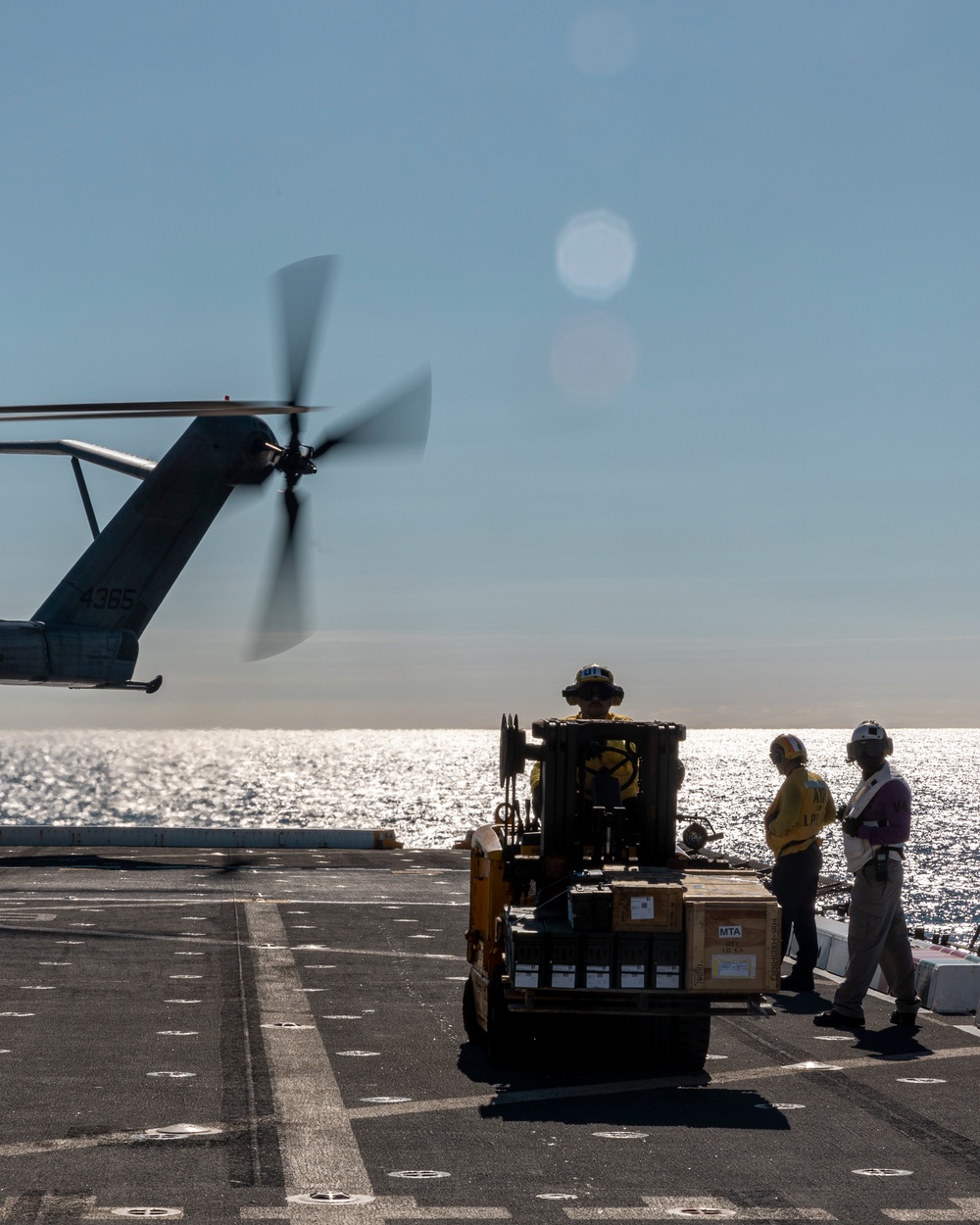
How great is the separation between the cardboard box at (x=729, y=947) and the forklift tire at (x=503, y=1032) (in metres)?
1.27

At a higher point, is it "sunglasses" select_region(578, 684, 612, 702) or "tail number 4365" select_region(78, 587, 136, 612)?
"tail number 4365" select_region(78, 587, 136, 612)

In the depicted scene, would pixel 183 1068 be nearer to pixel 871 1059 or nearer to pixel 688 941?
pixel 688 941

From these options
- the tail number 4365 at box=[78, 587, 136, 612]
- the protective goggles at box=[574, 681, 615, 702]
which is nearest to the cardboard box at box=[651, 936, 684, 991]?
the protective goggles at box=[574, 681, 615, 702]

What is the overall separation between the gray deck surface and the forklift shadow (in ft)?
0.09

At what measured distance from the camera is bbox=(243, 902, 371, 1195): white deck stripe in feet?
19.6

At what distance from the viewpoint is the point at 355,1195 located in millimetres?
5668

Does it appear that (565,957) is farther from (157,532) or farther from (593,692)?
(157,532)

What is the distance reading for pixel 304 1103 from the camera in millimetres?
7391

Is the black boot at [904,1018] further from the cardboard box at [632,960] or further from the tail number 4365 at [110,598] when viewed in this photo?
the tail number 4365 at [110,598]

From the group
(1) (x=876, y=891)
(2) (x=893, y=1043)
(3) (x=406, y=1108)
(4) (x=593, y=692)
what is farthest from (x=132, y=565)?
(3) (x=406, y=1108)

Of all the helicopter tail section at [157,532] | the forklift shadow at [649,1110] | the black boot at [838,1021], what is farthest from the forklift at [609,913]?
the helicopter tail section at [157,532]

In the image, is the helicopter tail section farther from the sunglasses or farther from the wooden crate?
the wooden crate

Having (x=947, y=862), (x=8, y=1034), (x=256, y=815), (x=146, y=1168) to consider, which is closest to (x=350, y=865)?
(x=8, y=1034)

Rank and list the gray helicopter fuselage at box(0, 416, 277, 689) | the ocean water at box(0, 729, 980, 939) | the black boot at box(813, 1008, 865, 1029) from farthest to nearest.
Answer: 1. the ocean water at box(0, 729, 980, 939)
2. the gray helicopter fuselage at box(0, 416, 277, 689)
3. the black boot at box(813, 1008, 865, 1029)
